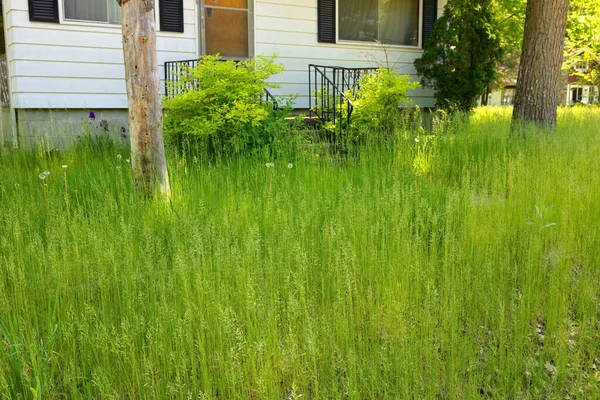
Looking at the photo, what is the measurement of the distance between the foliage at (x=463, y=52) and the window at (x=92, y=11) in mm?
6495

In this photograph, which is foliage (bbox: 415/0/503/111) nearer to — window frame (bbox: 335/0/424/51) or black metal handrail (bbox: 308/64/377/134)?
window frame (bbox: 335/0/424/51)

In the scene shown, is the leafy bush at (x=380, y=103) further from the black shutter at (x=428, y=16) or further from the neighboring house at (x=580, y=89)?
the neighboring house at (x=580, y=89)

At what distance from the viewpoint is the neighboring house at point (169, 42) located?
7871 mm

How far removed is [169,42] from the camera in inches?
352

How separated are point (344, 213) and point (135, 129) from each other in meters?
2.04

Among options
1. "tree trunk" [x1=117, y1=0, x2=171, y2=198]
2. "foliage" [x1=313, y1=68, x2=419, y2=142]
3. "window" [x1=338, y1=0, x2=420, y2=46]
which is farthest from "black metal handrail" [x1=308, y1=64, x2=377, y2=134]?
"tree trunk" [x1=117, y1=0, x2=171, y2=198]

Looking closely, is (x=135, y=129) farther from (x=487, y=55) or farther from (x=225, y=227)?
(x=487, y=55)

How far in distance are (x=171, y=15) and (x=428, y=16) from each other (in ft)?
20.2

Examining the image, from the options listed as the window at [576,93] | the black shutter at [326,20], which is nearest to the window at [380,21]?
the black shutter at [326,20]

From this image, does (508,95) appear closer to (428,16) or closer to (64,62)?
(428,16)

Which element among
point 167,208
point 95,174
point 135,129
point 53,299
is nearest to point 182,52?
point 95,174

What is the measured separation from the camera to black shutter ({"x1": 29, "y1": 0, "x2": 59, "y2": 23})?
769cm

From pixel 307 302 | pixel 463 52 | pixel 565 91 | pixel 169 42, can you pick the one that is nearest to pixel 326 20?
pixel 463 52

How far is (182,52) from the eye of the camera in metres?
9.07
